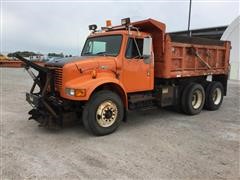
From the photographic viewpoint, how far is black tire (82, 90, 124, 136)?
5.14m

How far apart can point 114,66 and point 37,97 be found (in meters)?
1.90

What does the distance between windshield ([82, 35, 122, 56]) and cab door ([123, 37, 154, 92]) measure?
0.91 feet

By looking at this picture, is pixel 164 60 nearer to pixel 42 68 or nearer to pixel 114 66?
pixel 114 66

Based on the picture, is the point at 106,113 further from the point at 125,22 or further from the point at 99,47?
the point at 125,22

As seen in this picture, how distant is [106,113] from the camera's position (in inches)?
212

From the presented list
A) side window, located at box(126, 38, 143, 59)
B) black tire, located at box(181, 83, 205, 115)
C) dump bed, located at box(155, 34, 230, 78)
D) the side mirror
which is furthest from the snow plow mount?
black tire, located at box(181, 83, 205, 115)

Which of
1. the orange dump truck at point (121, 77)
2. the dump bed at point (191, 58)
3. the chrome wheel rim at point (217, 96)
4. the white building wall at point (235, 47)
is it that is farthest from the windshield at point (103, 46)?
the white building wall at point (235, 47)

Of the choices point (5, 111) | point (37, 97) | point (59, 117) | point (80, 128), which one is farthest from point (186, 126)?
point (5, 111)

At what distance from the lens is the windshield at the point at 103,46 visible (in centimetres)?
582

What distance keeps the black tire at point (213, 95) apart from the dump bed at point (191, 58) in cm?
49

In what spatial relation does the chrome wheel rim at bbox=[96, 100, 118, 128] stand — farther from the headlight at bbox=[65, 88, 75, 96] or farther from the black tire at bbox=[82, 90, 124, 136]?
the headlight at bbox=[65, 88, 75, 96]

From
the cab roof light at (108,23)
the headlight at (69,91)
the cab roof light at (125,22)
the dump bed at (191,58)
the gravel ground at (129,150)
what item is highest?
the cab roof light at (108,23)

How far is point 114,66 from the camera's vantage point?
557 cm

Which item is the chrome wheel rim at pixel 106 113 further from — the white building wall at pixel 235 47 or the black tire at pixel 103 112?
the white building wall at pixel 235 47
